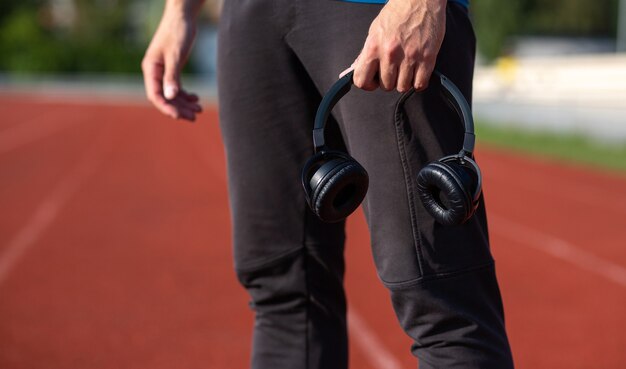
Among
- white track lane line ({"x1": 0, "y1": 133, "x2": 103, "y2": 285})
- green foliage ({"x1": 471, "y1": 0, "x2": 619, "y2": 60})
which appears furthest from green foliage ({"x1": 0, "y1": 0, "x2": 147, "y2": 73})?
white track lane line ({"x1": 0, "y1": 133, "x2": 103, "y2": 285})

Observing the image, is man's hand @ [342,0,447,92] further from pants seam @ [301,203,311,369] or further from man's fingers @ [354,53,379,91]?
pants seam @ [301,203,311,369]

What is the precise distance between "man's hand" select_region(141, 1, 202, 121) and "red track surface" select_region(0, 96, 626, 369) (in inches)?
61.9

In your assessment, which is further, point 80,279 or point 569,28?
point 569,28

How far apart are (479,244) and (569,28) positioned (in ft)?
169

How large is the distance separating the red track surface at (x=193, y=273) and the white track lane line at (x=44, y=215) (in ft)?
0.05

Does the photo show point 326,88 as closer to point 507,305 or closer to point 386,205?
point 386,205

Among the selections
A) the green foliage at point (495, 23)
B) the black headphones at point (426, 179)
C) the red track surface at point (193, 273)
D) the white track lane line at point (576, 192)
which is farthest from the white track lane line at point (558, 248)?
the green foliage at point (495, 23)

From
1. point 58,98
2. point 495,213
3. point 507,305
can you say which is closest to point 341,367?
point 507,305

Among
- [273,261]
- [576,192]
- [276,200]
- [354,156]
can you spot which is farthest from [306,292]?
[576,192]

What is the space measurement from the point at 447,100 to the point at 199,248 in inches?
163

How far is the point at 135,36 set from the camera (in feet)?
191

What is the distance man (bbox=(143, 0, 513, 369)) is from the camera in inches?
47.8

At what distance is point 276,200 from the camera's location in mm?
1498

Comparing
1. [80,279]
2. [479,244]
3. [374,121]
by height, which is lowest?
[80,279]
